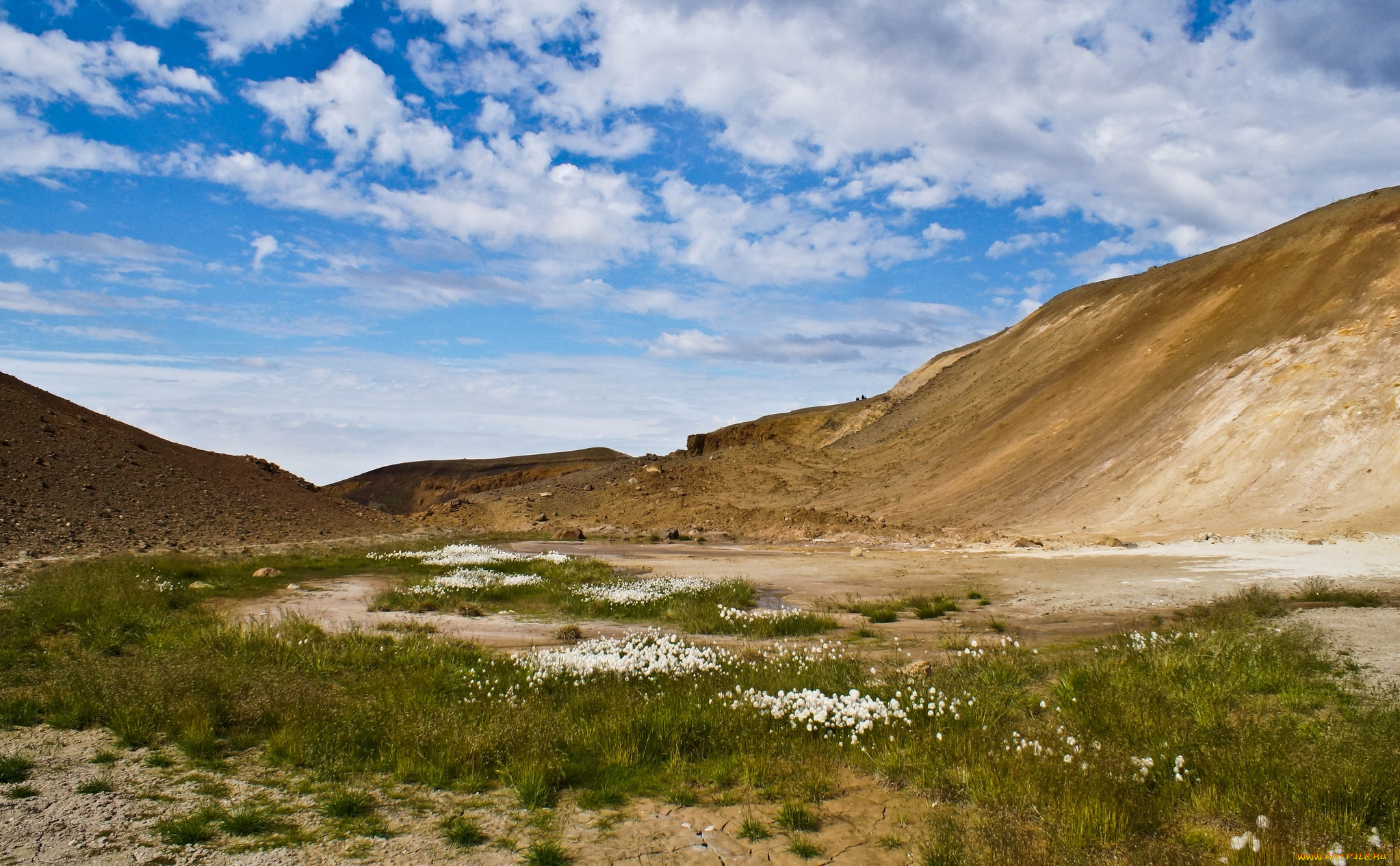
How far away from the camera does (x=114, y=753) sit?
266 inches

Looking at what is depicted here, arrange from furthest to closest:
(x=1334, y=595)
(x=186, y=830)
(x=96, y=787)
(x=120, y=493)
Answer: (x=120, y=493) < (x=1334, y=595) < (x=96, y=787) < (x=186, y=830)

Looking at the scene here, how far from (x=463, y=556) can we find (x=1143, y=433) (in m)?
27.4

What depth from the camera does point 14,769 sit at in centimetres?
623

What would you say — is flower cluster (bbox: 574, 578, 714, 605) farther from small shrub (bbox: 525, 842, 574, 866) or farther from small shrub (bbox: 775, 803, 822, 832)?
small shrub (bbox: 525, 842, 574, 866)

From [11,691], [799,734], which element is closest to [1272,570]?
[799,734]

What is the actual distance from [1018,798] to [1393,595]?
11919 millimetres

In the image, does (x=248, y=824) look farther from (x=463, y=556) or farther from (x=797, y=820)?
(x=463, y=556)

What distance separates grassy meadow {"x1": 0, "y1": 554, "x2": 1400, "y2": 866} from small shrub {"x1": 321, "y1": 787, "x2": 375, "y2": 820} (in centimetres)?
2

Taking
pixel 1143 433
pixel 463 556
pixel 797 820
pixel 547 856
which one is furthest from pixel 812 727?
pixel 1143 433

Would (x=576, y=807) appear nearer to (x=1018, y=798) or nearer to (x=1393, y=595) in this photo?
(x=1018, y=798)

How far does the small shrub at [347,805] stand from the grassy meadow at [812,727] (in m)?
0.02

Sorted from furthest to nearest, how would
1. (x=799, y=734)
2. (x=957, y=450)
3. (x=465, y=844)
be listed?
1. (x=957, y=450)
2. (x=799, y=734)
3. (x=465, y=844)

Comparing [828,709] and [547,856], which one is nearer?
[547,856]

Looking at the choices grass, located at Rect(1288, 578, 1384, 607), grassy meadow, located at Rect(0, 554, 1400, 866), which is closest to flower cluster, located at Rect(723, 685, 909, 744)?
grassy meadow, located at Rect(0, 554, 1400, 866)
